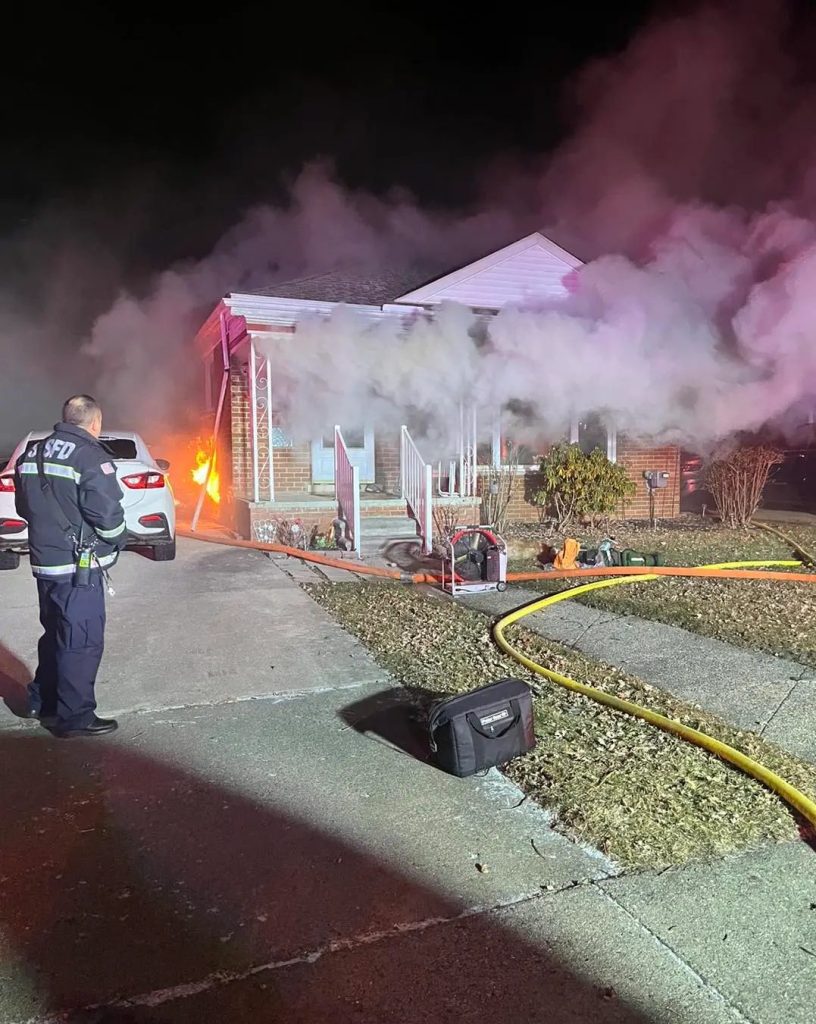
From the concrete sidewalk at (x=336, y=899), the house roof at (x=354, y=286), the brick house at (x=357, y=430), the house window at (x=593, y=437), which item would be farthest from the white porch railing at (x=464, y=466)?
the concrete sidewalk at (x=336, y=899)

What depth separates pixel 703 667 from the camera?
4871mm

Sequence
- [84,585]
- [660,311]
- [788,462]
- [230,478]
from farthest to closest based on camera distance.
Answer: [788,462] < [230,478] < [660,311] < [84,585]

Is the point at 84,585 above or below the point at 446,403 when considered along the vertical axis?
below

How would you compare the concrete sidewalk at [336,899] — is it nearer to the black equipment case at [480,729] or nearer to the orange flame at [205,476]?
the black equipment case at [480,729]

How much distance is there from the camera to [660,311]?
23.7 feet

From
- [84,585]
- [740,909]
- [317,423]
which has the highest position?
[317,423]

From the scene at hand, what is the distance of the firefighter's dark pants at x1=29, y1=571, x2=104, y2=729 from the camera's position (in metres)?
3.65

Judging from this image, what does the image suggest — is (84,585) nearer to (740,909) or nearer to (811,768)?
(740,909)

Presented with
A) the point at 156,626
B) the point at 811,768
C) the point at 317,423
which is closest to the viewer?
the point at 811,768

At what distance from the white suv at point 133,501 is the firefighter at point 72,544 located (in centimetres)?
374

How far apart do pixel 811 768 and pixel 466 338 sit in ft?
21.3

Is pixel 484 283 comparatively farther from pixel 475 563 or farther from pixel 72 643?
pixel 72 643

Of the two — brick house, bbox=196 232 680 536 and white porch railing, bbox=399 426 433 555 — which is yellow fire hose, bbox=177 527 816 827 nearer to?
white porch railing, bbox=399 426 433 555

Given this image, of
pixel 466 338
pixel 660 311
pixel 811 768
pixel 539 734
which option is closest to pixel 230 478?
pixel 466 338
